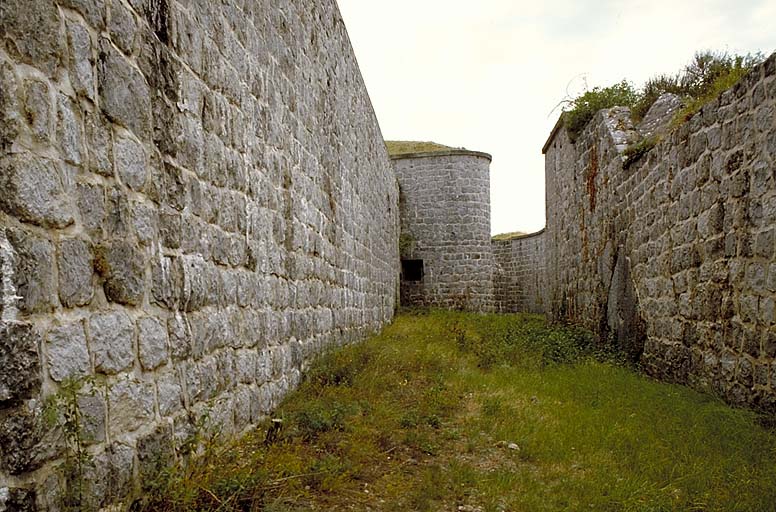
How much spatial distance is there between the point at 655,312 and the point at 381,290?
22.9 feet

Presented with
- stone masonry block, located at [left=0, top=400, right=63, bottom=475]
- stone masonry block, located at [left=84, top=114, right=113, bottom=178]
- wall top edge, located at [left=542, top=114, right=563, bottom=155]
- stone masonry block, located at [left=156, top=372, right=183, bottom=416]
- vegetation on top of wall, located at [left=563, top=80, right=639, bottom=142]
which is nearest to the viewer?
stone masonry block, located at [left=0, top=400, right=63, bottom=475]

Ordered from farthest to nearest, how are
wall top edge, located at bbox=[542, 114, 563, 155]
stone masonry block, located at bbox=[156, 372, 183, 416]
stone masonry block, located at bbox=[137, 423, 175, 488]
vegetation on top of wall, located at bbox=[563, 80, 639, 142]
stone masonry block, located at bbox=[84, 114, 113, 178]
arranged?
1. wall top edge, located at bbox=[542, 114, 563, 155]
2. vegetation on top of wall, located at bbox=[563, 80, 639, 142]
3. stone masonry block, located at bbox=[156, 372, 183, 416]
4. stone masonry block, located at bbox=[137, 423, 175, 488]
5. stone masonry block, located at bbox=[84, 114, 113, 178]

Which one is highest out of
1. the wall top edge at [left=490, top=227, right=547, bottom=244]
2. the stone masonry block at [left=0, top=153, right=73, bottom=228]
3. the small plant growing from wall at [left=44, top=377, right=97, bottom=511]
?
the wall top edge at [left=490, top=227, right=547, bottom=244]

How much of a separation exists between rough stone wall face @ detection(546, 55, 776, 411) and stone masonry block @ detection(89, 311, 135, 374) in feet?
14.1

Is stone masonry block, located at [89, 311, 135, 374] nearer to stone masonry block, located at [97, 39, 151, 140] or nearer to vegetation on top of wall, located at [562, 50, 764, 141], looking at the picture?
stone masonry block, located at [97, 39, 151, 140]

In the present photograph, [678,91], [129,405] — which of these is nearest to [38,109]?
[129,405]

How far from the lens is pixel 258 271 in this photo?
14.3ft

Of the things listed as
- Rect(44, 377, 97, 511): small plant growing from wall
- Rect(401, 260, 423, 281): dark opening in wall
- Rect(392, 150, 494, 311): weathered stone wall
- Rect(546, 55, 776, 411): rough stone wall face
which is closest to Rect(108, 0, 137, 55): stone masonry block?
Rect(44, 377, 97, 511): small plant growing from wall

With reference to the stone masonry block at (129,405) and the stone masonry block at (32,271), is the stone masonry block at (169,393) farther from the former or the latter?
the stone masonry block at (32,271)

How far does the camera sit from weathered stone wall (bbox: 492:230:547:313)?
19.7 meters

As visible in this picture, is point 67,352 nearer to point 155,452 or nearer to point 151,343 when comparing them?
point 151,343

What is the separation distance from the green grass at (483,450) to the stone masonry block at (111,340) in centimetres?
60

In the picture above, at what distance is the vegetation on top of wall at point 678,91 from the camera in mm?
5942

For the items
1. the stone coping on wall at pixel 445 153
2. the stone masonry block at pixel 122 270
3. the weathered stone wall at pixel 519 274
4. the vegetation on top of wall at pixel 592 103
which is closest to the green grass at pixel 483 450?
the stone masonry block at pixel 122 270
